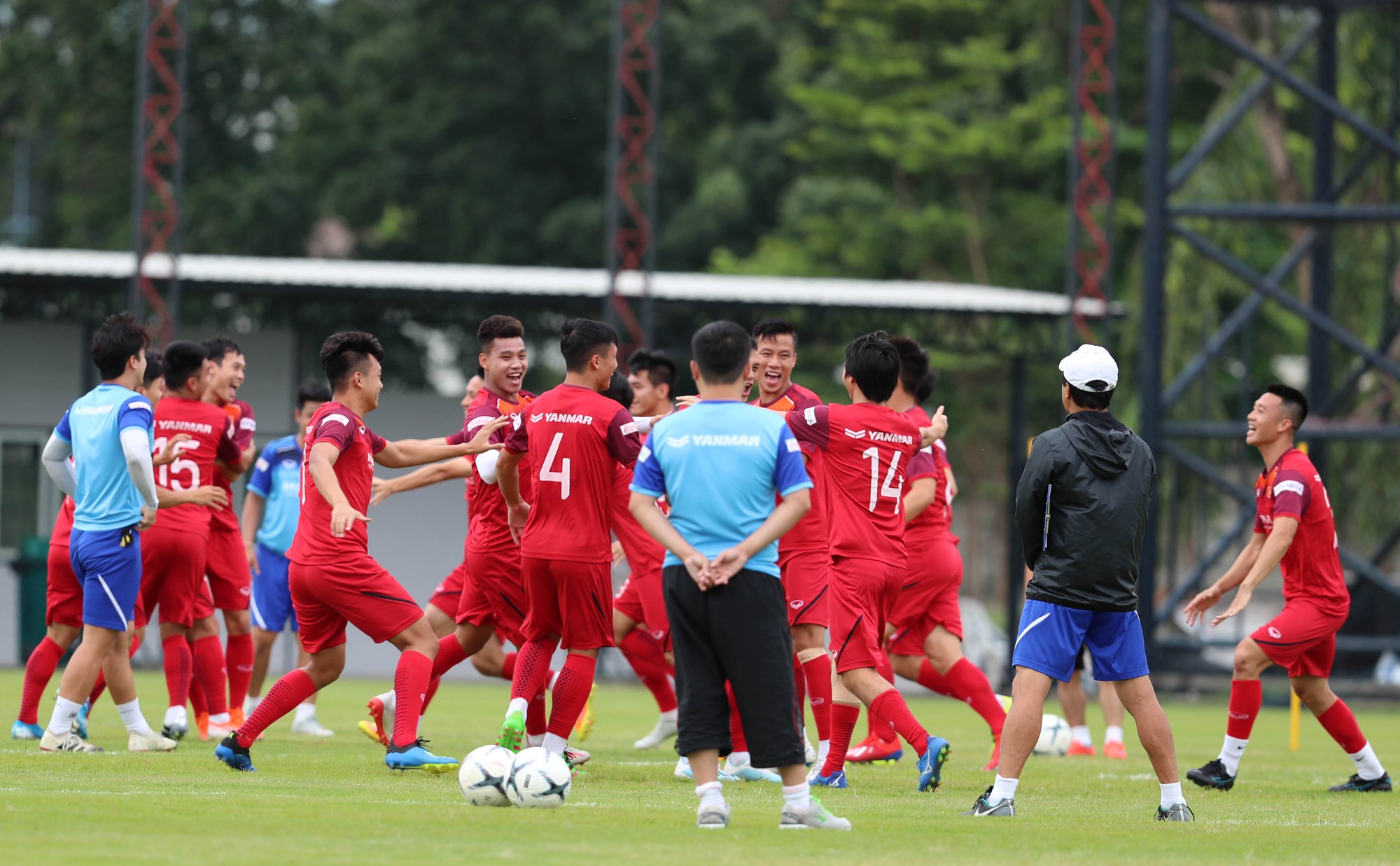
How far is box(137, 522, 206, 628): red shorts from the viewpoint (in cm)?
1056

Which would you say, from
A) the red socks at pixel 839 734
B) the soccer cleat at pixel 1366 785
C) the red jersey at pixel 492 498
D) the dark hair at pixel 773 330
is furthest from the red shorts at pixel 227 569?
the soccer cleat at pixel 1366 785

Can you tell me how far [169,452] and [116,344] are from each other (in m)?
0.86

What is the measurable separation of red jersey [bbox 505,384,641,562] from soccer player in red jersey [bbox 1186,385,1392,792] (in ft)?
11.6

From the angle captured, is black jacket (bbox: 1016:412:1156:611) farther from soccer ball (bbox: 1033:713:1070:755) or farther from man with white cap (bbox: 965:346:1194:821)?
soccer ball (bbox: 1033:713:1070:755)

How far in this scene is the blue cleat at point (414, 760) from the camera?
8953 millimetres

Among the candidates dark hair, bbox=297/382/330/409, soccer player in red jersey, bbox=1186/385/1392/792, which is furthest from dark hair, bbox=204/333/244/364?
soccer player in red jersey, bbox=1186/385/1392/792

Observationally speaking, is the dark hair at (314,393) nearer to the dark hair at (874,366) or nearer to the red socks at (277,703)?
the red socks at (277,703)

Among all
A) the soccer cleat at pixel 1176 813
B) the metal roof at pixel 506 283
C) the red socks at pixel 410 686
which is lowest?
the soccer cleat at pixel 1176 813

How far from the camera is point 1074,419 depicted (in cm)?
780

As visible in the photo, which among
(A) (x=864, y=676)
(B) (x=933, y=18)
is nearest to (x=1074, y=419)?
(A) (x=864, y=676)

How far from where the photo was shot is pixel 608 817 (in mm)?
7367

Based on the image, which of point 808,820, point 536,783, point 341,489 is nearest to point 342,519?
point 341,489

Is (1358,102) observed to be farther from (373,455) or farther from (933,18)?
(373,455)

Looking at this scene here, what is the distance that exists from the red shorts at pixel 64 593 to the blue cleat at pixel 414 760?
239cm
